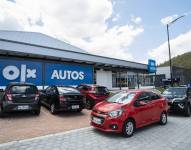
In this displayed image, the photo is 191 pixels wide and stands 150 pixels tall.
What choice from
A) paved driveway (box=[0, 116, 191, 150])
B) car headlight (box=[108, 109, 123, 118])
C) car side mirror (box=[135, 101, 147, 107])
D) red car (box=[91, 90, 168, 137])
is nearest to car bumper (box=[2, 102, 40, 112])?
→ paved driveway (box=[0, 116, 191, 150])

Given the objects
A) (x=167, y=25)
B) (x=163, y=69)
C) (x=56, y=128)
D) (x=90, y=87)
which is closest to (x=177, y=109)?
(x=90, y=87)

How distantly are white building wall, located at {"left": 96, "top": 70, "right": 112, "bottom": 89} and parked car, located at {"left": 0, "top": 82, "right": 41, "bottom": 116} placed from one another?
692 inches

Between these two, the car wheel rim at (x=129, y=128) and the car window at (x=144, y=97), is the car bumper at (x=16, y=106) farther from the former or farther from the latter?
the car window at (x=144, y=97)

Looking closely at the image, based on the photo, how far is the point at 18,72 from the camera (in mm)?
14953

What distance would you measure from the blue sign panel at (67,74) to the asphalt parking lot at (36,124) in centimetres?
635

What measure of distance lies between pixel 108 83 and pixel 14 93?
2070 centimetres

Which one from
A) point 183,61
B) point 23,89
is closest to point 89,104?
point 23,89

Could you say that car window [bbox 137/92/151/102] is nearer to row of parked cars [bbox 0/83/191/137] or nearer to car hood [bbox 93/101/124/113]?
row of parked cars [bbox 0/83/191/137]

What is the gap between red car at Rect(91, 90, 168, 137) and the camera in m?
6.67

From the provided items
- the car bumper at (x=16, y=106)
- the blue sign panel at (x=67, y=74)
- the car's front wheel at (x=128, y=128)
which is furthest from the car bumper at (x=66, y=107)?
the blue sign panel at (x=67, y=74)

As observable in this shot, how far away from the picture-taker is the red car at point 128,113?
6.67 metres

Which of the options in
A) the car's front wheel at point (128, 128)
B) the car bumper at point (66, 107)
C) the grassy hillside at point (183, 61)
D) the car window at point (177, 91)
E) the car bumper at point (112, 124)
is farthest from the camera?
the grassy hillside at point (183, 61)

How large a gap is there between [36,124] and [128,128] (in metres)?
4.06

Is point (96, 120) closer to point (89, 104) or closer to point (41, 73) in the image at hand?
point (89, 104)
